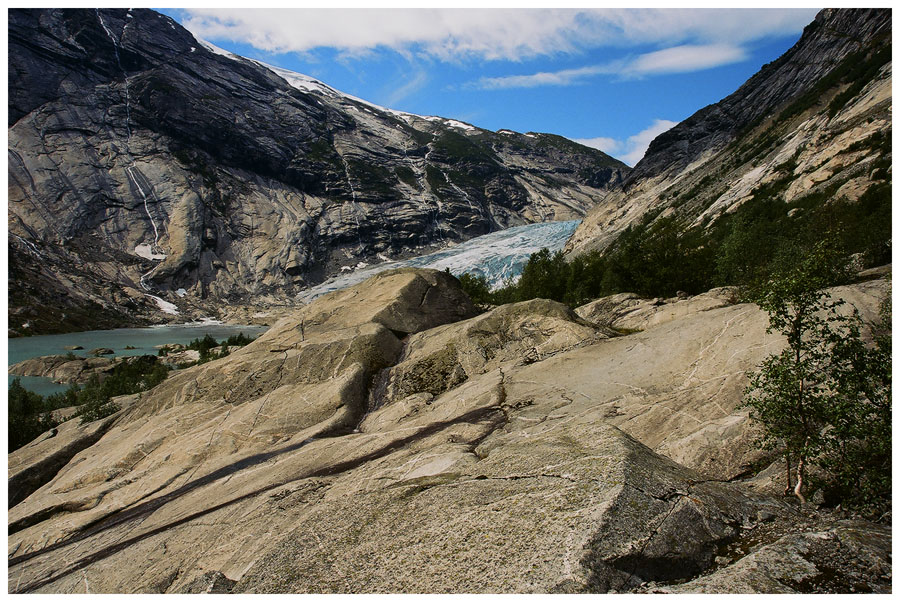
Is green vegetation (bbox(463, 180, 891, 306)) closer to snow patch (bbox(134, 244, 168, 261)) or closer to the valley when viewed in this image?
the valley

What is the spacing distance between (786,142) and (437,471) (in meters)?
111

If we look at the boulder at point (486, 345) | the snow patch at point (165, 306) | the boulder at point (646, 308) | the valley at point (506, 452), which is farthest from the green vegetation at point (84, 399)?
the snow patch at point (165, 306)

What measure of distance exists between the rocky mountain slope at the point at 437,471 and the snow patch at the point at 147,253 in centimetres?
16998

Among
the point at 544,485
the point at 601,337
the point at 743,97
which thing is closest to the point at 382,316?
the point at 601,337

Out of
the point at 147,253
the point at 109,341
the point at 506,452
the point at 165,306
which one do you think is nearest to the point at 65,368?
the point at 109,341

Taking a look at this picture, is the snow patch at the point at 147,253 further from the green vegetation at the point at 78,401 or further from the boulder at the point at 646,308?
the boulder at the point at 646,308

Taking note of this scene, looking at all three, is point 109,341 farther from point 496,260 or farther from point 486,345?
point 496,260

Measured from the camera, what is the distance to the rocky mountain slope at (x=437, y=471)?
223 inches

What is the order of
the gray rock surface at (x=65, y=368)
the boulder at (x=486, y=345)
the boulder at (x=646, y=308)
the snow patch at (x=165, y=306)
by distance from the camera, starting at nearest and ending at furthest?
the boulder at (x=486, y=345), the boulder at (x=646, y=308), the gray rock surface at (x=65, y=368), the snow patch at (x=165, y=306)

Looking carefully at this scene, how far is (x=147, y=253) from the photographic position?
169m

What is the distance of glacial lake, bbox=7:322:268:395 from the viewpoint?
69.0 m

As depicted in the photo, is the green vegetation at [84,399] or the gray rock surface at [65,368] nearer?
the green vegetation at [84,399]

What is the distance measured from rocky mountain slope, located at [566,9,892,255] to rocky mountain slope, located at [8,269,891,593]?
56557 millimetres

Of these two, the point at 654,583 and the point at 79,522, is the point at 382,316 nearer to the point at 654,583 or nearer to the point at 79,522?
the point at 79,522
